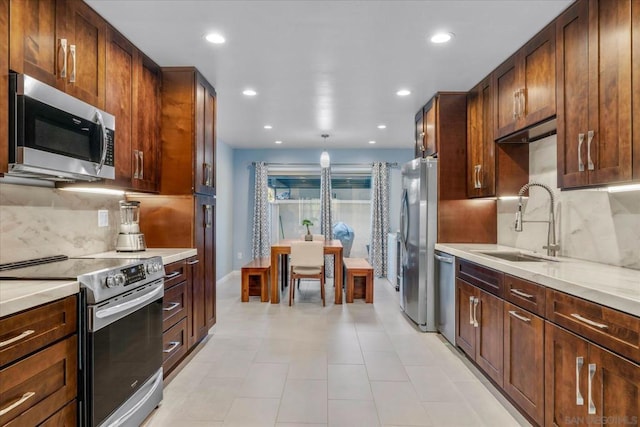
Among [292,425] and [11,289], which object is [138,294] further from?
[292,425]

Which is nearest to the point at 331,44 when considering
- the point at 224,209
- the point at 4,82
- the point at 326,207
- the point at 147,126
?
the point at 147,126

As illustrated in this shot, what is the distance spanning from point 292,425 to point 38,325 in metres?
1.39

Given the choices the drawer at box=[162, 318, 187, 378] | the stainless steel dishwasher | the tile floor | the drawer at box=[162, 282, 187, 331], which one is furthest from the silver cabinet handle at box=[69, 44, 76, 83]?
the stainless steel dishwasher

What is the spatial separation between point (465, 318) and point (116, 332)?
8.29 feet

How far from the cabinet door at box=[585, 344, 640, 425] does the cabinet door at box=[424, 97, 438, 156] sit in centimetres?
261

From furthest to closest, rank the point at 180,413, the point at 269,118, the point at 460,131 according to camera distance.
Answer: the point at 269,118
the point at 460,131
the point at 180,413

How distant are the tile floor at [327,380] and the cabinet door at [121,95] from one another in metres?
1.56

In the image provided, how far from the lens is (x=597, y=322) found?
1.45 metres

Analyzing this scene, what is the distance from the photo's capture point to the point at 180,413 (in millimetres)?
2160

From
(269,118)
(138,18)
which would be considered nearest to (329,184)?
(269,118)

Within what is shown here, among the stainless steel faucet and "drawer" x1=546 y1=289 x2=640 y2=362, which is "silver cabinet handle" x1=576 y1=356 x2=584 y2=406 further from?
the stainless steel faucet

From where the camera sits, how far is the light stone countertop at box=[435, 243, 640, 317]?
1362mm

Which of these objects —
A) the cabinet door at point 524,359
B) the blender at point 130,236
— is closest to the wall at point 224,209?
the blender at point 130,236

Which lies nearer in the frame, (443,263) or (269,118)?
(443,263)
